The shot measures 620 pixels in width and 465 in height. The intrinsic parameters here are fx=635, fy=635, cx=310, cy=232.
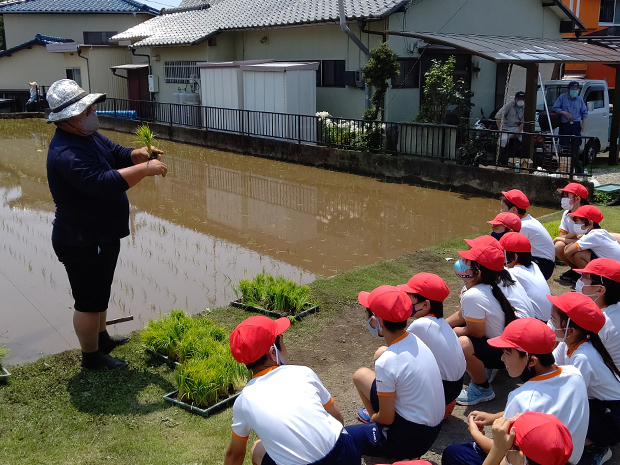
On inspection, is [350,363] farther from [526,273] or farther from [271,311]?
[526,273]

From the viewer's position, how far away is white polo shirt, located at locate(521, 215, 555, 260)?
5.79 metres

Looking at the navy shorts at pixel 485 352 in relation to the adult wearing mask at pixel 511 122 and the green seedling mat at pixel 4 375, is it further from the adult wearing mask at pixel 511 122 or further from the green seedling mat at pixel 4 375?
the adult wearing mask at pixel 511 122

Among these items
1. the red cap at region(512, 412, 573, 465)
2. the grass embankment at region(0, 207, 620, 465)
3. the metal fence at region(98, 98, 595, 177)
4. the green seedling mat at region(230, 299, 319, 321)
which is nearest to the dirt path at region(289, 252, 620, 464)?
the grass embankment at region(0, 207, 620, 465)

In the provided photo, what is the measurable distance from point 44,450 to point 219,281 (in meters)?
3.84

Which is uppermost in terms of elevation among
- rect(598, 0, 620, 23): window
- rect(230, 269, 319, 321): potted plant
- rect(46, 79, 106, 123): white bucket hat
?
rect(598, 0, 620, 23): window

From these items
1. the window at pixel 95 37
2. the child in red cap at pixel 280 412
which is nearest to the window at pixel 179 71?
the window at pixel 95 37

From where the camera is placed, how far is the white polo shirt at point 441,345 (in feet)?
12.2

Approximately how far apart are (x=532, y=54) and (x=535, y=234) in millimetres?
7685

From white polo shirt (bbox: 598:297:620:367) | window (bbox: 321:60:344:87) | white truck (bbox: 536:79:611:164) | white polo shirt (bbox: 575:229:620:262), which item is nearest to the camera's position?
white polo shirt (bbox: 598:297:620:367)

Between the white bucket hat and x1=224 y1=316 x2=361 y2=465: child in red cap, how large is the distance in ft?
7.77

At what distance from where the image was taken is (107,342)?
5.13 metres

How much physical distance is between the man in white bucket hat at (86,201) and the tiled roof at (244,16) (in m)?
11.8

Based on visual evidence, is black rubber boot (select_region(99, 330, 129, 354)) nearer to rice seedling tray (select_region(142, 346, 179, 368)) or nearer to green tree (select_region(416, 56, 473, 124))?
rice seedling tray (select_region(142, 346, 179, 368))

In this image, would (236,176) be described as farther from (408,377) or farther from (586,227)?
(408,377)
